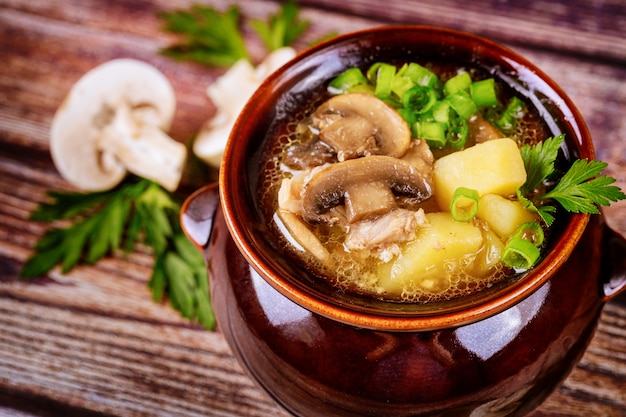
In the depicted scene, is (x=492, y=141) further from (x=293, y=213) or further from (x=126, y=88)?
(x=126, y=88)

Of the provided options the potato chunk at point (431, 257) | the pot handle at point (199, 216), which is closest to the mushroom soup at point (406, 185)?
the potato chunk at point (431, 257)

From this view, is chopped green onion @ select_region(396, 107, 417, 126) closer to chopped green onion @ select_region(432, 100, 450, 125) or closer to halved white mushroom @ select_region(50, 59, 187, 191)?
chopped green onion @ select_region(432, 100, 450, 125)

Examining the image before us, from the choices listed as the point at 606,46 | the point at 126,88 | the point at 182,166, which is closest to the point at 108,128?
the point at 126,88

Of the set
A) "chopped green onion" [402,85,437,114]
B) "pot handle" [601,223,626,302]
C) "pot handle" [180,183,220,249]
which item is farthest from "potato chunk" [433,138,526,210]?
"pot handle" [180,183,220,249]

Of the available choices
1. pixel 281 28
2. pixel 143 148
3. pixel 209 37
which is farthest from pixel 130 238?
pixel 281 28

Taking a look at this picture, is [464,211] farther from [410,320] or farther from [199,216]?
[199,216]
